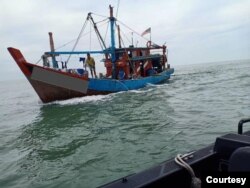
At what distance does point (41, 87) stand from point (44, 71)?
117 cm

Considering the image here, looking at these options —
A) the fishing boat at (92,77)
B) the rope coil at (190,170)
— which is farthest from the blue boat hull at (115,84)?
the rope coil at (190,170)

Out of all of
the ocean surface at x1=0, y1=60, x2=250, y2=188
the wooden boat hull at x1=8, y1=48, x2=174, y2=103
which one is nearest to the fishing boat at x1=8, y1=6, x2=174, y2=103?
the wooden boat hull at x1=8, y1=48, x2=174, y2=103

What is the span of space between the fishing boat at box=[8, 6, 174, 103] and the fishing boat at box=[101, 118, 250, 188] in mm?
15243

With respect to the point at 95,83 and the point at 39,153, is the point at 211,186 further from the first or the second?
the point at 95,83

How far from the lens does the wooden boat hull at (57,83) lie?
56.3ft

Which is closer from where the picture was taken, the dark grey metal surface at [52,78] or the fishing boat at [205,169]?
the fishing boat at [205,169]

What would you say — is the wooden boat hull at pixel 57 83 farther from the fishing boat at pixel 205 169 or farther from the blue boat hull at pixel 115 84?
the fishing boat at pixel 205 169

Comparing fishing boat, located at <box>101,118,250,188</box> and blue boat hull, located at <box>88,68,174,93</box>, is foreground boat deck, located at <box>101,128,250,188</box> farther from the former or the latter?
blue boat hull, located at <box>88,68,174,93</box>

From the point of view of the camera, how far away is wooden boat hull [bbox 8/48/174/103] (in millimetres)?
17172

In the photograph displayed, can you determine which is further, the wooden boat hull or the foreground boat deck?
the wooden boat hull

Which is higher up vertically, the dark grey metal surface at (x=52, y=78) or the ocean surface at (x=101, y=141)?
the dark grey metal surface at (x=52, y=78)

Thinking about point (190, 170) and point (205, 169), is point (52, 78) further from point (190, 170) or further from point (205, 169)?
point (190, 170)

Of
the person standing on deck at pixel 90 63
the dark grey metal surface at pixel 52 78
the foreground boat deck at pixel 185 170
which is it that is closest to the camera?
the foreground boat deck at pixel 185 170

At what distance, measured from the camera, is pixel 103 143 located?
320 inches
